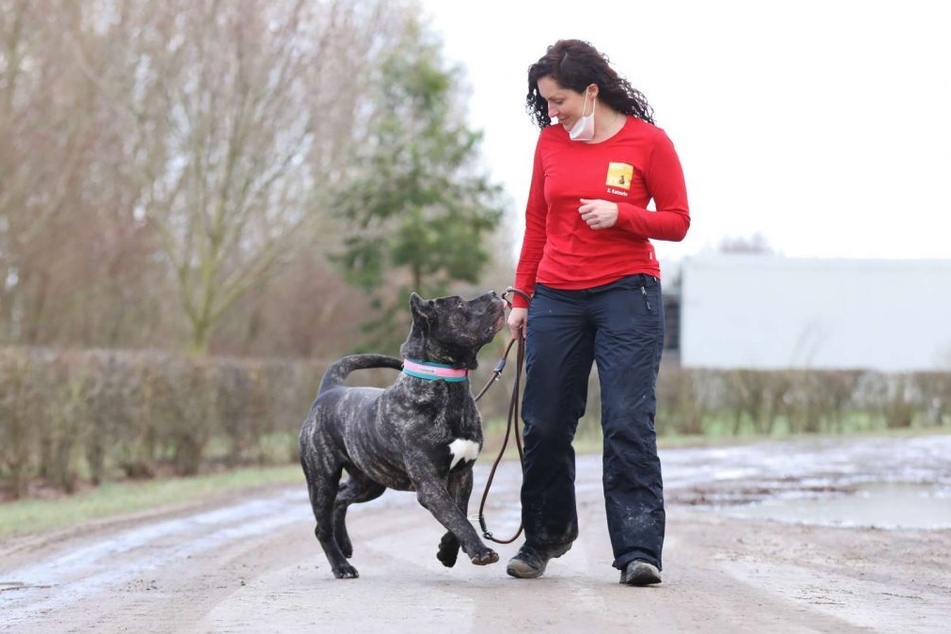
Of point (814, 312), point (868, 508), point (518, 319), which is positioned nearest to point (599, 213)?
point (518, 319)

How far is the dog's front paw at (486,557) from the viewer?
6461 mm

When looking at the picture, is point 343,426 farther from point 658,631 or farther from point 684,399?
point 684,399

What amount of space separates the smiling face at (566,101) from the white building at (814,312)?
35366 mm

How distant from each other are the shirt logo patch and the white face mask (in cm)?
19

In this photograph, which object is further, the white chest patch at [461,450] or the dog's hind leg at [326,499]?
the dog's hind leg at [326,499]

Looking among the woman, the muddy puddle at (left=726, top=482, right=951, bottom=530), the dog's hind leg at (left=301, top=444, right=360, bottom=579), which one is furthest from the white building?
the woman

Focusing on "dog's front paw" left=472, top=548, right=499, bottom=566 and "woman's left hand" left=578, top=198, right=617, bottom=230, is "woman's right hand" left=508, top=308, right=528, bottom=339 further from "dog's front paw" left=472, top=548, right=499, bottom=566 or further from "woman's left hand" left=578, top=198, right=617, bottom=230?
"dog's front paw" left=472, top=548, right=499, bottom=566

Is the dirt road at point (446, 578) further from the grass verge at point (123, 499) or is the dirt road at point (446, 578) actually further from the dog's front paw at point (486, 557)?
the grass verge at point (123, 499)

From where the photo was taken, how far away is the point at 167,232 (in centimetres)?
2777

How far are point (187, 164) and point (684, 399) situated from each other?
11.2 meters

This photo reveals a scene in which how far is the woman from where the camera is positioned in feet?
21.8

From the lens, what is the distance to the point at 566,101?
6.76 metres

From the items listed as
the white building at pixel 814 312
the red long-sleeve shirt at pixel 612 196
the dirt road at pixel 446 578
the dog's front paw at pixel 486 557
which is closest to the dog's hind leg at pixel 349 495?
the dirt road at pixel 446 578

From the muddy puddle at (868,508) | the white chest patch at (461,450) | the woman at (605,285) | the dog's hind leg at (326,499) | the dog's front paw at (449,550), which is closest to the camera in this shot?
the woman at (605,285)
